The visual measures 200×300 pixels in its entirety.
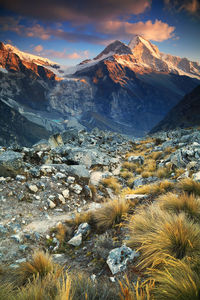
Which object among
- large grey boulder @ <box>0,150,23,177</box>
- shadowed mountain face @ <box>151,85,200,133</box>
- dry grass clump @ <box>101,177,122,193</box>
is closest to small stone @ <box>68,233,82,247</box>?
large grey boulder @ <box>0,150,23,177</box>

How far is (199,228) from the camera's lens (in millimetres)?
2656

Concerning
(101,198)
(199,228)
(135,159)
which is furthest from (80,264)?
(135,159)

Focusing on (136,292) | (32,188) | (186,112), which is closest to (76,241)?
(136,292)

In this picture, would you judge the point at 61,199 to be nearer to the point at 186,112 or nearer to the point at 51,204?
the point at 51,204

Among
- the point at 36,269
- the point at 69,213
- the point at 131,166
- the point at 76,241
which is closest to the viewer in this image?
the point at 36,269

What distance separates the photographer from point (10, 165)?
6715mm

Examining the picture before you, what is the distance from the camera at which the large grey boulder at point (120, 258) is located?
8.75 ft

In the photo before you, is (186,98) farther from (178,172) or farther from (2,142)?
(2,142)

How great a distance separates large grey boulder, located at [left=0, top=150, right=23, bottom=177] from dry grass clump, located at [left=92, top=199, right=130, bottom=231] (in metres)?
4.11

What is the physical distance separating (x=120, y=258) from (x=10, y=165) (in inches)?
226

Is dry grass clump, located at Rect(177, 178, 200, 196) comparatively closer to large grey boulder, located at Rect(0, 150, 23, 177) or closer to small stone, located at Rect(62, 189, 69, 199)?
small stone, located at Rect(62, 189, 69, 199)

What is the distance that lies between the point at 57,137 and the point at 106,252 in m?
16.6

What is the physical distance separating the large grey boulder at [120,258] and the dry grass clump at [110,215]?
1137mm

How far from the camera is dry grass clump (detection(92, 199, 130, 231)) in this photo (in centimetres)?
417
